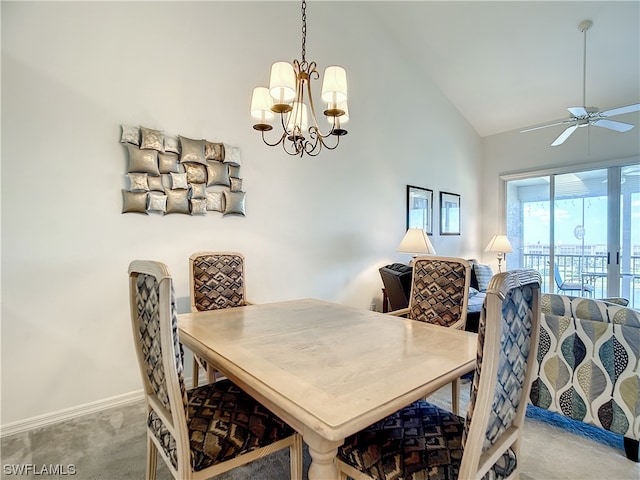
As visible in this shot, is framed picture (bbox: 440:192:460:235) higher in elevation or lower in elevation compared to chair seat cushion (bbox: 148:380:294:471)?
higher

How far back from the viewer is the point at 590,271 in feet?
15.6

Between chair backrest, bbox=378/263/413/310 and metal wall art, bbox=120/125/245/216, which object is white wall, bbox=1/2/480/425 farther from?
chair backrest, bbox=378/263/413/310

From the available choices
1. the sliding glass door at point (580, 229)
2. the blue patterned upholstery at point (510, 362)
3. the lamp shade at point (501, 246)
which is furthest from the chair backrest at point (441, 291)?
the sliding glass door at point (580, 229)

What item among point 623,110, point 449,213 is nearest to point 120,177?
point 623,110

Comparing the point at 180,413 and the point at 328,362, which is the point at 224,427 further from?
the point at 328,362

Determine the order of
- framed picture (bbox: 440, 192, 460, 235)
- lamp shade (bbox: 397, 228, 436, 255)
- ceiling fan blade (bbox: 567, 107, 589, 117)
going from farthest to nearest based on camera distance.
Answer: framed picture (bbox: 440, 192, 460, 235), lamp shade (bbox: 397, 228, 436, 255), ceiling fan blade (bbox: 567, 107, 589, 117)

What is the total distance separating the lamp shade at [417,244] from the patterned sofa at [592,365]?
1658 millimetres

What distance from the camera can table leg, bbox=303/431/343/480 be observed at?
931 mm

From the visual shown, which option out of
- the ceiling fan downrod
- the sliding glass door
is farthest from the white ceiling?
the sliding glass door

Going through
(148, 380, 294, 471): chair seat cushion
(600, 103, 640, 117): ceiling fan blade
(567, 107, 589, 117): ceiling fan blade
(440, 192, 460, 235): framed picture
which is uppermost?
(567, 107, 589, 117): ceiling fan blade

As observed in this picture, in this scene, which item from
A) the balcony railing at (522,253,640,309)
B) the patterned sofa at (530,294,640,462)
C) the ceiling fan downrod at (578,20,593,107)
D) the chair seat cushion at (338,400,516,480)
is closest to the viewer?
the chair seat cushion at (338,400,516,480)

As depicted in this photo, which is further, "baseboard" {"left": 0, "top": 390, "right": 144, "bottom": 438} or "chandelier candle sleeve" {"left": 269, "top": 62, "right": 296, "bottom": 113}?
"baseboard" {"left": 0, "top": 390, "right": 144, "bottom": 438}

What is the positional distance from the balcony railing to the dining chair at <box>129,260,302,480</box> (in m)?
3.98

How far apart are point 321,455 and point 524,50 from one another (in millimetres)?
4803
